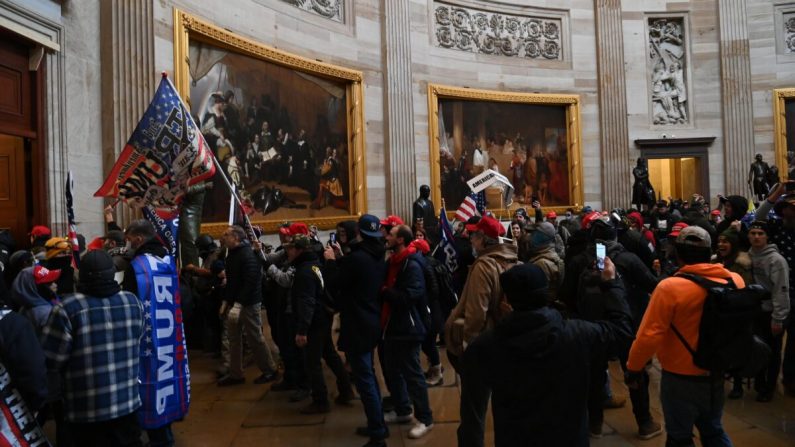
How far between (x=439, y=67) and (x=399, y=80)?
6.23 feet

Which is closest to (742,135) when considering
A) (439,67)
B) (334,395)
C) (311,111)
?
(439,67)

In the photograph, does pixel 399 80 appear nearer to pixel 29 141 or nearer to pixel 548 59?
pixel 548 59

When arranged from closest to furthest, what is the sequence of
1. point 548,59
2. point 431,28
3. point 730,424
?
point 730,424
point 431,28
point 548,59

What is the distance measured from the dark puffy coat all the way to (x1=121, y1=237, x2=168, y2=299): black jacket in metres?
1.68

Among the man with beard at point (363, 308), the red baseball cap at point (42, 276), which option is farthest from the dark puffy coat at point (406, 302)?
the red baseball cap at point (42, 276)

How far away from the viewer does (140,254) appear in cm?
404

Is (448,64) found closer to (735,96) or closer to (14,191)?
(735,96)

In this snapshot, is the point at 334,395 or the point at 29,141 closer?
the point at 334,395

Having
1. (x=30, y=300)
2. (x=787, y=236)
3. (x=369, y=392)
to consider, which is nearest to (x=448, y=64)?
(x=787, y=236)

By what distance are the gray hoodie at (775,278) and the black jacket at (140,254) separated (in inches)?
192

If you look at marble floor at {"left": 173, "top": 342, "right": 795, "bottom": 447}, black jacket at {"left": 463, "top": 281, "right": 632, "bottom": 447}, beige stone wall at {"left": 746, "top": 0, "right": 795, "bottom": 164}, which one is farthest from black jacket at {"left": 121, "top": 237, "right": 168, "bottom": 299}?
beige stone wall at {"left": 746, "top": 0, "right": 795, "bottom": 164}

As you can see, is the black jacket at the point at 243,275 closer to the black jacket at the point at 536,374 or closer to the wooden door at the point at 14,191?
the wooden door at the point at 14,191

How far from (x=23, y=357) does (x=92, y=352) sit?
418 mm

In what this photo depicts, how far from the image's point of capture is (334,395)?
6082 millimetres
